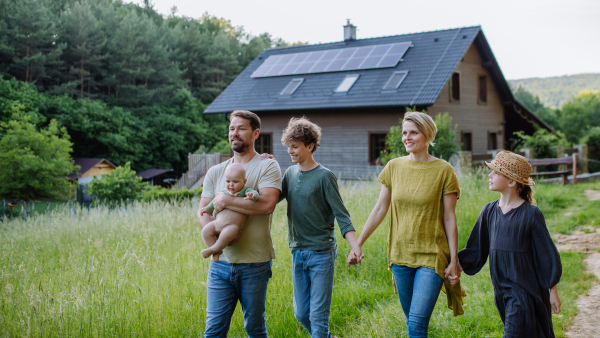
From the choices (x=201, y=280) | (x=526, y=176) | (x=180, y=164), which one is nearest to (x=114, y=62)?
(x=180, y=164)

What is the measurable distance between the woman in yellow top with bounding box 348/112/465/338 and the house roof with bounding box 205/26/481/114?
15.3 meters

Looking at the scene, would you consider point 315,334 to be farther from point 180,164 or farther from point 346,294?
point 180,164

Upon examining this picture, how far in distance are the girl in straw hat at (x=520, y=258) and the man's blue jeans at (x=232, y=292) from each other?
1681 millimetres

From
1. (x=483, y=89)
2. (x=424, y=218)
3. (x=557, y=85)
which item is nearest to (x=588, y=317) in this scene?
(x=424, y=218)

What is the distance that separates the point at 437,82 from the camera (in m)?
19.0

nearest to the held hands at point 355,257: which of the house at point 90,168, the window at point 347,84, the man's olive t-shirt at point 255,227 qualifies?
the man's olive t-shirt at point 255,227

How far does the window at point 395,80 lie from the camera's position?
2005 centimetres

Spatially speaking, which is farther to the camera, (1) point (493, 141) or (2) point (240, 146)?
(1) point (493, 141)

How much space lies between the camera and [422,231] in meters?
3.45

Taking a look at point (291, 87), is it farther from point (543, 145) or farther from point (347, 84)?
point (543, 145)

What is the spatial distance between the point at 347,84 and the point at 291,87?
9.85ft

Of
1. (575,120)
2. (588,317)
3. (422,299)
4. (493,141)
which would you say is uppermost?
(575,120)

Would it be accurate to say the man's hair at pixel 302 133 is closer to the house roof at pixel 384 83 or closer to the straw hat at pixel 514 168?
the straw hat at pixel 514 168

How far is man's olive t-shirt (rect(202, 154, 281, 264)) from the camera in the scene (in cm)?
347
